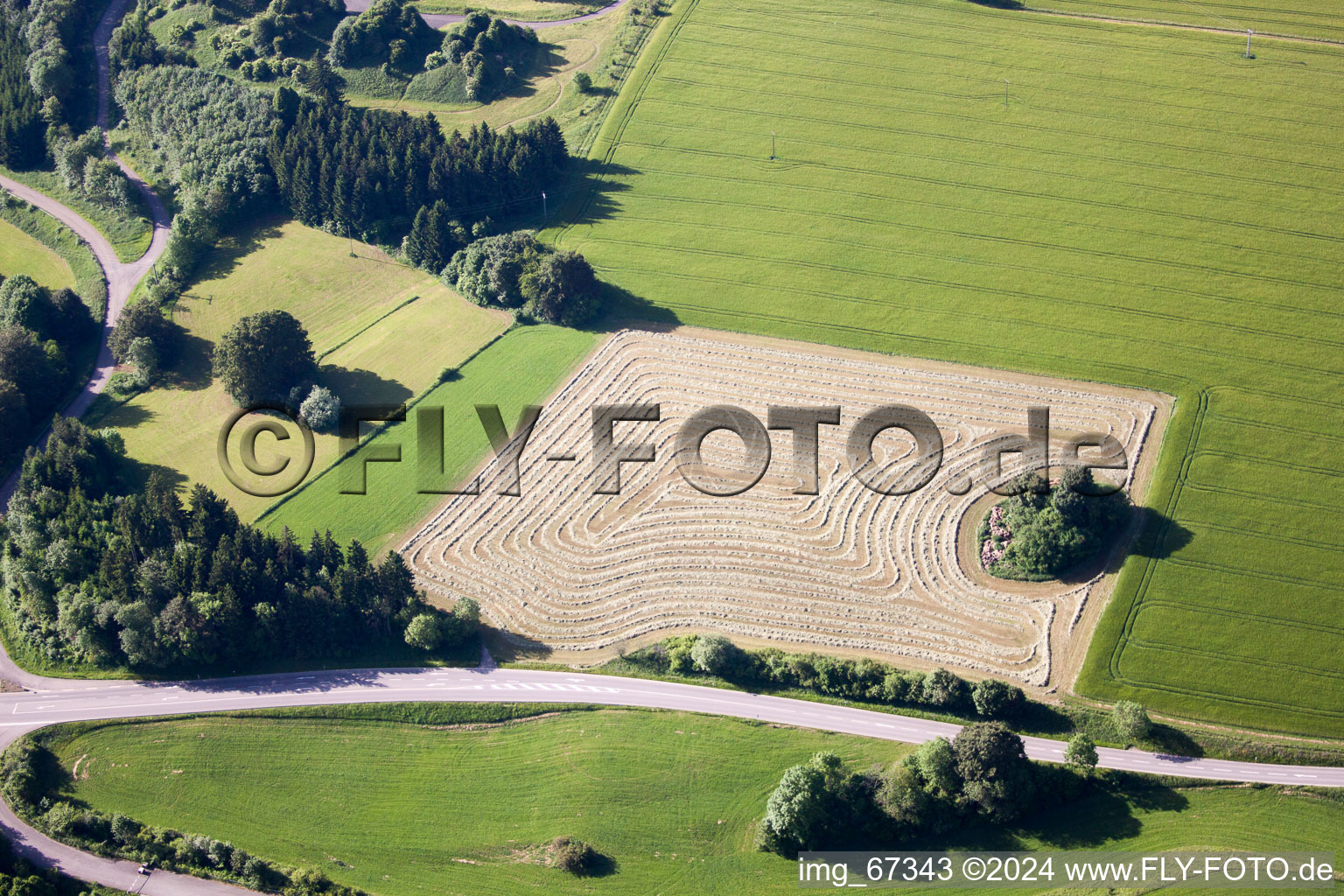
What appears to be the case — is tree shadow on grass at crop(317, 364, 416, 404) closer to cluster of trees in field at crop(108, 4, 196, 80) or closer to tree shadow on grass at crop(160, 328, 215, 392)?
tree shadow on grass at crop(160, 328, 215, 392)

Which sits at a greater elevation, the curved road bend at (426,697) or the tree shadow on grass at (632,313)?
the tree shadow on grass at (632,313)

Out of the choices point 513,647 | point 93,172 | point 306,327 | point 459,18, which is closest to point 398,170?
point 306,327

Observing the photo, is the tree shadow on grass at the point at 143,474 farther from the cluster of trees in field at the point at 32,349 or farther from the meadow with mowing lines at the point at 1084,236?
the meadow with mowing lines at the point at 1084,236

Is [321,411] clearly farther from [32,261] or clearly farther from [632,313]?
[32,261]

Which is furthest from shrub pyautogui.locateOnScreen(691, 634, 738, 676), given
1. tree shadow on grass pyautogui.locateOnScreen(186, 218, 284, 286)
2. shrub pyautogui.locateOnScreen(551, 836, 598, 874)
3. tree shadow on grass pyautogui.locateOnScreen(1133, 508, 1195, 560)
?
tree shadow on grass pyautogui.locateOnScreen(186, 218, 284, 286)

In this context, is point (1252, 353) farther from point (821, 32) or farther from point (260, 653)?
point (260, 653)

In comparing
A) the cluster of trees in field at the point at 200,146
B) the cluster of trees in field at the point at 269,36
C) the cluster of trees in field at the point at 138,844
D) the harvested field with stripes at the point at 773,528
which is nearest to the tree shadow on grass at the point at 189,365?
the cluster of trees in field at the point at 200,146

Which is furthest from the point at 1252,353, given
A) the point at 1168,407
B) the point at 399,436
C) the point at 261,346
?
the point at 261,346
